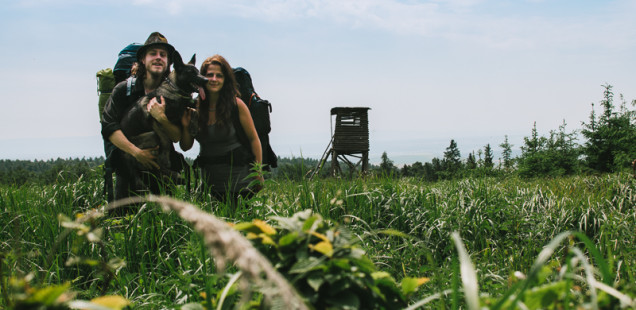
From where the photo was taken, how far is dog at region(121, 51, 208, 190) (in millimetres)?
4102

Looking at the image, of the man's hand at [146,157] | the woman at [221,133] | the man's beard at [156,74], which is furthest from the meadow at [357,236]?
the man's beard at [156,74]

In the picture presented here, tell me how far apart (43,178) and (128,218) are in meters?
3.69

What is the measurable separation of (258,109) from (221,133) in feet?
2.13

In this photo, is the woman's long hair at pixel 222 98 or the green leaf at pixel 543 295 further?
the woman's long hair at pixel 222 98

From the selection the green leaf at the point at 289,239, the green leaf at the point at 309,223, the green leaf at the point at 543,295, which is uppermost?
the green leaf at the point at 309,223

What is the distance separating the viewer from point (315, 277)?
1.36 m

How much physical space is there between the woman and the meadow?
0.29 meters

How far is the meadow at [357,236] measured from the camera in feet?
9.50

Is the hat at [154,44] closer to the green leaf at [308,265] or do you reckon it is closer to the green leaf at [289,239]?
the green leaf at [289,239]

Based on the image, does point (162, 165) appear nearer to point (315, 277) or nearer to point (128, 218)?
point (128, 218)

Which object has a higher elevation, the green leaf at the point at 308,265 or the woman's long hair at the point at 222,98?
the woman's long hair at the point at 222,98

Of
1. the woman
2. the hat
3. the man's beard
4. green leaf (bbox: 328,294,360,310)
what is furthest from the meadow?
the hat

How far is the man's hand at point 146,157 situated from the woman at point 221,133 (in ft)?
1.10

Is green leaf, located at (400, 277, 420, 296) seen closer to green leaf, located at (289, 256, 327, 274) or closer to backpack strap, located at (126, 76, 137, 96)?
green leaf, located at (289, 256, 327, 274)
